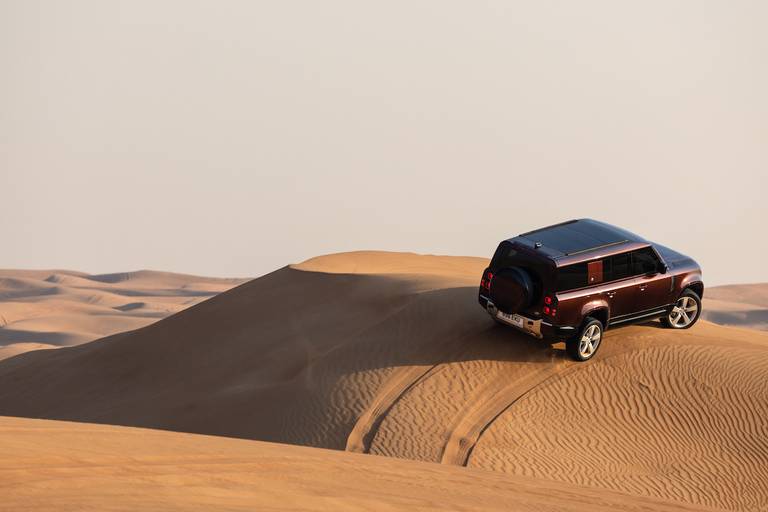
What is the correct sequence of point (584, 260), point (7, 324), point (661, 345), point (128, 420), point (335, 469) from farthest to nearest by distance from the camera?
1. point (7, 324)
2. point (128, 420)
3. point (661, 345)
4. point (584, 260)
5. point (335, 469)

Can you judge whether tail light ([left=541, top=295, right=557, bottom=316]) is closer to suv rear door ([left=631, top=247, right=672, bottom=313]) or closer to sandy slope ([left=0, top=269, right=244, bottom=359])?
suv rear door ([left=631, top=247, right=672, bottom=313])

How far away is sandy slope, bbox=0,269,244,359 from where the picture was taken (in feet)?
184

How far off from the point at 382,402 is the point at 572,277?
3330 millimetres

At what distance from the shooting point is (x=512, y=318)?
1493 cm

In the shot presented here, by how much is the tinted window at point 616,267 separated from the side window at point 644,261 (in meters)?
0.16

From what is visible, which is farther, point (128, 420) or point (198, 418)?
point (128, 420)

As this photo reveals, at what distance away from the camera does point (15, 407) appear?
20766mm

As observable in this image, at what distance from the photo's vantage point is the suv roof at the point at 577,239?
14.6 meters

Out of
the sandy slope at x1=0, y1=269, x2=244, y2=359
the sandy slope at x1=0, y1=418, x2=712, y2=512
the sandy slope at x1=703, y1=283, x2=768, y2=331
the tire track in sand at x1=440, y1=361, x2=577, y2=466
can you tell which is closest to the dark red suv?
the tire track in sand at x1=440, y1=361, x2=577, y2=466

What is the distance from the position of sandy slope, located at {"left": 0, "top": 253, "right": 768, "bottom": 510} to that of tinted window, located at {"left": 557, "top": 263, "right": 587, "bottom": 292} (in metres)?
1.34

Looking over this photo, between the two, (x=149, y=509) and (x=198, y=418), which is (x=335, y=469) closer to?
(x=149, y=509)

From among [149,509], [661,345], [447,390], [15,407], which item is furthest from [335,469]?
[15,407]

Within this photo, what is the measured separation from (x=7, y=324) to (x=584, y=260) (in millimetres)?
53212

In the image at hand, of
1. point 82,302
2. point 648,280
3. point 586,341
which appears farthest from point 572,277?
point 82,302
